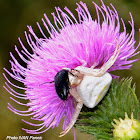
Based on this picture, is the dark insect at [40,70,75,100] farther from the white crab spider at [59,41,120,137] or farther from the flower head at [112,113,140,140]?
the flower head at [112,113,140,140]

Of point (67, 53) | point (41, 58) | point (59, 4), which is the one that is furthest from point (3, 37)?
point (67, 53)

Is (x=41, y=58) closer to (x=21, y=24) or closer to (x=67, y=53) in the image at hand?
(x=67, y=53)

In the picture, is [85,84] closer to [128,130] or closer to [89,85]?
[89,85]

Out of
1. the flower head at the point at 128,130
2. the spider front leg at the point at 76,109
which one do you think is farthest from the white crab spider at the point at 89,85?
the flower head at the point at 128,130

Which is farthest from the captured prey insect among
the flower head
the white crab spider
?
the flower head

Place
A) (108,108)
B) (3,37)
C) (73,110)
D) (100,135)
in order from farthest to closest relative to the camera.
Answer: (3,37) → (73,110) → (108,108) → (100,135)

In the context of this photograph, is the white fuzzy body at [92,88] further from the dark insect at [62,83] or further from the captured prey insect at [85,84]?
the dark insect at [62,83]
